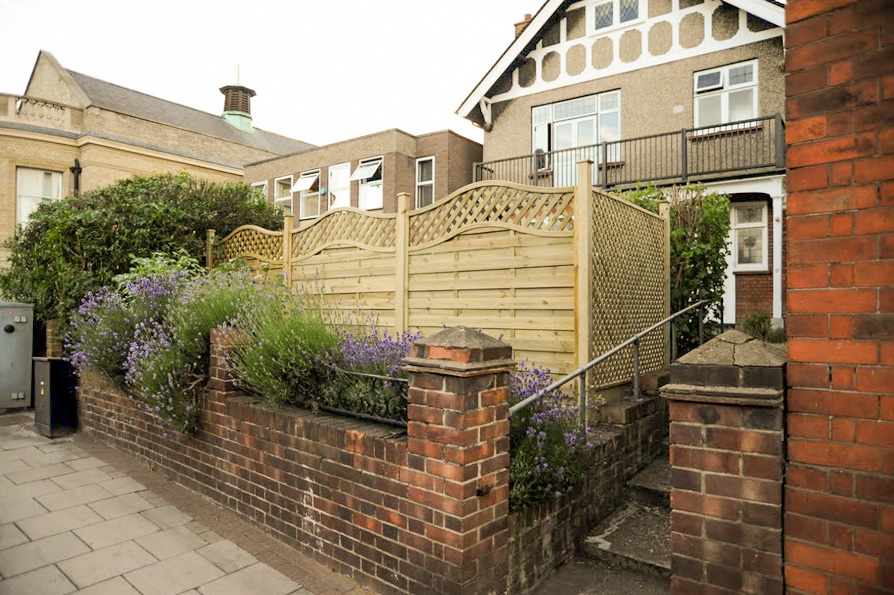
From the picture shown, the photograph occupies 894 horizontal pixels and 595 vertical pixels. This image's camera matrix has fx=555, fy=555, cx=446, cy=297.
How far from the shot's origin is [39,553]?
3402mm

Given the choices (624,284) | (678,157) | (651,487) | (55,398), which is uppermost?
(678,157)

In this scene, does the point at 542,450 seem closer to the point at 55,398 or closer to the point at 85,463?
the point at 85,463

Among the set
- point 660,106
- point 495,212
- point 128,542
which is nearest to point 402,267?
point 495,212

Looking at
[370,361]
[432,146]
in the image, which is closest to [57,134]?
[432,146]

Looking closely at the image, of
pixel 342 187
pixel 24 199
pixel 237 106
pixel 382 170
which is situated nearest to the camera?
pixel 24 199

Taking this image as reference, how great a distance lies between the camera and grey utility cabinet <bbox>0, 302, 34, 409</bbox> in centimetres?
722

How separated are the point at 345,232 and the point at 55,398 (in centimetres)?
359

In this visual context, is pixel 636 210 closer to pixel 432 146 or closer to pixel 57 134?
pixel 432 146

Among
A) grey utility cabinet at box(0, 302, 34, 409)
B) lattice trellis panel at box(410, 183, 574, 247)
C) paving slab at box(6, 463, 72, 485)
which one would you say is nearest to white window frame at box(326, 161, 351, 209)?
grey utility cabinet at box(0, 302, 34, 409)

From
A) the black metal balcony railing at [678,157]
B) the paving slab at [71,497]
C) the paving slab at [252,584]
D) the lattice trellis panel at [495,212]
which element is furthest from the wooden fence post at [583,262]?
the black metal balcony railing at [678,157]

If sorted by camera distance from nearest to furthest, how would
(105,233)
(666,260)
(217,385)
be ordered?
(217,385), (666,260), (105,233)

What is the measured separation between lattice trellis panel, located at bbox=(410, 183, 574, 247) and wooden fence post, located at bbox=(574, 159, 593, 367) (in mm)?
143

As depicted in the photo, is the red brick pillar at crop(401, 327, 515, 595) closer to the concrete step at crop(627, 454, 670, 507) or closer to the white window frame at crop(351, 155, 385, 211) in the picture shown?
the concrete step at crop(627, 454, 670, 507)

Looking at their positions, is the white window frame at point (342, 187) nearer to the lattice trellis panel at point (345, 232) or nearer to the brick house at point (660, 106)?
the brick house at point (660, 106)
